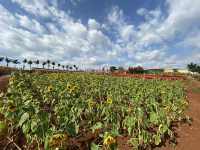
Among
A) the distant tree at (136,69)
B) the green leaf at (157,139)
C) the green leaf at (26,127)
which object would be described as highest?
the distant tree at (136,69)

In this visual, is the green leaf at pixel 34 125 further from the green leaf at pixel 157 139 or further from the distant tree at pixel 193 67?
the distant tree at pixel 193 67

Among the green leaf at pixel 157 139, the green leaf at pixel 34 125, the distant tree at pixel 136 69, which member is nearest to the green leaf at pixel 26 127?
the green leaf at pixel 34 125

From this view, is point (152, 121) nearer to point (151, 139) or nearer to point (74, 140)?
point (151, 139)

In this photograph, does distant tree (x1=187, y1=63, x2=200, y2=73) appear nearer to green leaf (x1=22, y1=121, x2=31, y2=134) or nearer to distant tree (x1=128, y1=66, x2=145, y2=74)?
distant tree (x1=128, y1=66, x2=145, y2=74)

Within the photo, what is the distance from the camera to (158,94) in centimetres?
1095

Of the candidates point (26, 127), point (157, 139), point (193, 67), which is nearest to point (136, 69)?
point (193, 67)

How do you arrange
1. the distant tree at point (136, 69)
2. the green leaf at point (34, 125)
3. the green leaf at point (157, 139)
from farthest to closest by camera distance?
the distant tree at point (136, 69) < the green leaf at point (157, 139) < the green leaf at point (34, 125)

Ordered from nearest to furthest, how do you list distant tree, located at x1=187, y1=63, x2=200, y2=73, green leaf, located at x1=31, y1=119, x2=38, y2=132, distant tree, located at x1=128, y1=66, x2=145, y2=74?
1. green leaf, located at x1=31, y1=119, x2=38, y2=132
2. distant tree, located at x1=128, y1=66, x2=145, y2=74
3. distant tree, located at x1=187, y1=63, x2=200, y2=73

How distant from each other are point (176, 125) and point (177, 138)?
965 mm

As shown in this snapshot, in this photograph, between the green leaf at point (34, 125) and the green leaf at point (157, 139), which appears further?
the green leaf at point (157, 139)

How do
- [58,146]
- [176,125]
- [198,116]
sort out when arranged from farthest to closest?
1. [198,116]
2. [176,125]
3. [58,146]

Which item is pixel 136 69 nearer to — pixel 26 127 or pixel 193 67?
pixel 193 67

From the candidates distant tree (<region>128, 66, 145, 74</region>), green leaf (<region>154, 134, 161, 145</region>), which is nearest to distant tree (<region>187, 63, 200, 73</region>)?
distant tree (<region>128, 66, 145, 74</region>)

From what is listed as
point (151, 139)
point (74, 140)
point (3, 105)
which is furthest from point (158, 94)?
point (3, 105)
